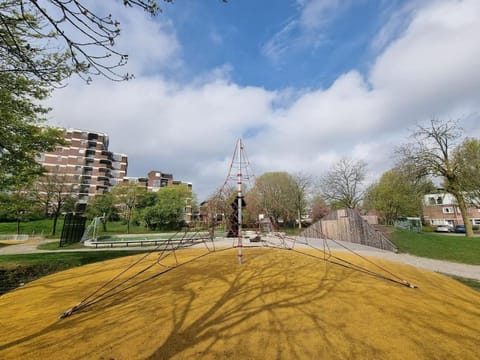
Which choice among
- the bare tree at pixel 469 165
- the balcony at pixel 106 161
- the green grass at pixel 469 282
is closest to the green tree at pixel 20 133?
the green grass at pixel 469 282

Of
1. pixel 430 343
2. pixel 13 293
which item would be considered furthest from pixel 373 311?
pixel 13 293

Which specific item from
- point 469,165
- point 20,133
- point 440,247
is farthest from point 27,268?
point 469,165

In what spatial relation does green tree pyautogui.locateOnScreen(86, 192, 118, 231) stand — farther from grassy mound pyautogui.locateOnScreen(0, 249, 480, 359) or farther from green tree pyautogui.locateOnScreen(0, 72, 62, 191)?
grassy mound pyautogui.locateOnScreen(0, 249, 480, 359)

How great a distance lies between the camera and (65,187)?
32.0 meters

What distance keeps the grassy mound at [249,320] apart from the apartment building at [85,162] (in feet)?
157

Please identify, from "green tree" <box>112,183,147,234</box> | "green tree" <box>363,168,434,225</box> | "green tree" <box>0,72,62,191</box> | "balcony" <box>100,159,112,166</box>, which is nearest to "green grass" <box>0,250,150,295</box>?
"green tree" <box>0,72,62,191</box>

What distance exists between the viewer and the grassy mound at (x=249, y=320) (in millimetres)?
2918

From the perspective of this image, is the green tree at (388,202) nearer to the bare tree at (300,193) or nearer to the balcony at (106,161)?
the bare tree at (300,193)

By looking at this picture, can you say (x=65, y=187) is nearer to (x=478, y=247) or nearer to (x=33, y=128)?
(x=33, y=128)

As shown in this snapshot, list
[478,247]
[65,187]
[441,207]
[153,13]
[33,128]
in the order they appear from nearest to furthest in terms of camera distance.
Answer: [153,13] < [33,128] < [478,247] < [65,187] < [441,207]

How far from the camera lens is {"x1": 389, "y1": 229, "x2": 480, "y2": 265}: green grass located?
10188 mm

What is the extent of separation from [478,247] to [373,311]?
1175 cm

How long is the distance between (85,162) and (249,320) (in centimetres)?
5508

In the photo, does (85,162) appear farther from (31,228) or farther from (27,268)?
(27,268)
